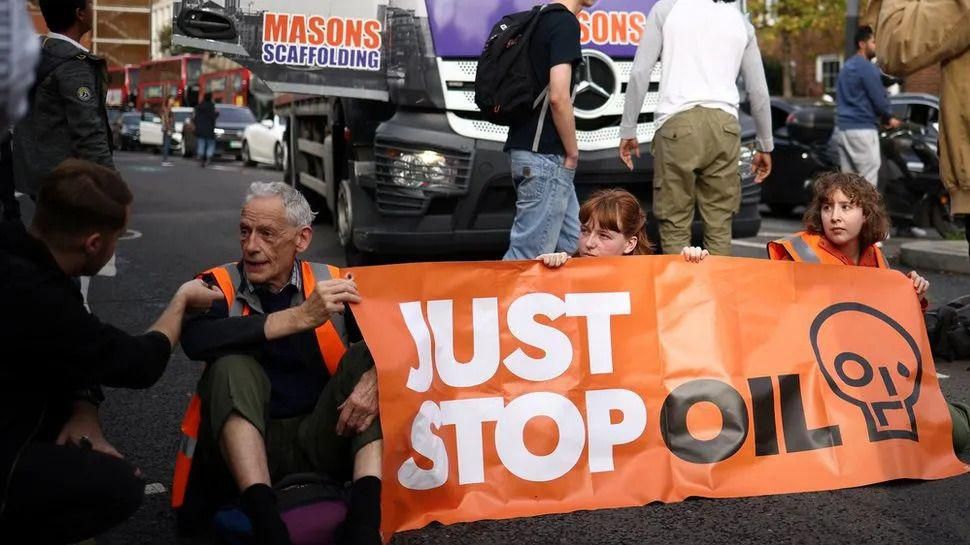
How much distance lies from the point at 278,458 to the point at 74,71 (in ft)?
7.88

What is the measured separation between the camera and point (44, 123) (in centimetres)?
537

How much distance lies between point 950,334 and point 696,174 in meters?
1.42

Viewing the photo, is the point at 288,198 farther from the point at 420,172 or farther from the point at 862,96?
the point at 862,96

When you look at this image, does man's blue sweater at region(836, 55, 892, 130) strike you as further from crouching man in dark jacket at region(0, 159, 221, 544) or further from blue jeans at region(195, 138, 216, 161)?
blue jeans at region(195, 138, 216, 161)

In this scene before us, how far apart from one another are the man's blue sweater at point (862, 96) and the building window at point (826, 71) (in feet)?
87.3

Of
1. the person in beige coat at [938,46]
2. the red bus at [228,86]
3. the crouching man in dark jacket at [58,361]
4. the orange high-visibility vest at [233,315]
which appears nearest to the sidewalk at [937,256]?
the person in beige coat at [938,46]

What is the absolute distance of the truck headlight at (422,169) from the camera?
7.36m

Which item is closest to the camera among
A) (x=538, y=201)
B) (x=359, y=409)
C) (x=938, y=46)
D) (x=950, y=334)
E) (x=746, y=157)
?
(x=359, y=409)

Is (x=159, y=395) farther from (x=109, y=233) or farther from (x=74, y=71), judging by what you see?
(x=109, y=233)

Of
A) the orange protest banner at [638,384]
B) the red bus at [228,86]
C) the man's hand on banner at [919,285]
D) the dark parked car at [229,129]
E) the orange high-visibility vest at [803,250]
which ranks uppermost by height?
the orange high-visibility vest at [803,250]

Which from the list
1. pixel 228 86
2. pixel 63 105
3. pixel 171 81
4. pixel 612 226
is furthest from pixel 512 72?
pixel 171 81

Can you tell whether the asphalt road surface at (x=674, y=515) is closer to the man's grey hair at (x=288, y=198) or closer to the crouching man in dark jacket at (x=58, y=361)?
the crouching man in dark jacket at (x=58, y=361)

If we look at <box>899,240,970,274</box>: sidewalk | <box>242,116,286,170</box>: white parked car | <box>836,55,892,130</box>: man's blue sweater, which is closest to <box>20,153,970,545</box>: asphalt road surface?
<box>899,240,970,274</box>: sidewalk

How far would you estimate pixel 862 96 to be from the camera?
436 inches
